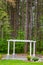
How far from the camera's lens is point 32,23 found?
17297mm

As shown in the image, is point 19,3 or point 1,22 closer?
point 1,22

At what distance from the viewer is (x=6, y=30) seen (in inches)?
642

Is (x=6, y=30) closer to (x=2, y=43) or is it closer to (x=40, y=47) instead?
(x=2, y=43)

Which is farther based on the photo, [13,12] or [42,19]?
[13,12]

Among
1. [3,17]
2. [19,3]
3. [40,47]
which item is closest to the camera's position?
[3,17]

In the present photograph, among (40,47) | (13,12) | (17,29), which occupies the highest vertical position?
(13,12)

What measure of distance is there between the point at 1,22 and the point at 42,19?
2917mm

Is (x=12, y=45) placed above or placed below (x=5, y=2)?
below

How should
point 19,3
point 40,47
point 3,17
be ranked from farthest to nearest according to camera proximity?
point 19,3 → point 40,47 → point 3,17

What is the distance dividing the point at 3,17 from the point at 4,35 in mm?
1669

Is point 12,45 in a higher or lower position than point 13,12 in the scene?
lower

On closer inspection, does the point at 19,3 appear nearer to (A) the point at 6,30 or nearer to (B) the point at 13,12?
(B) the point at 13,12

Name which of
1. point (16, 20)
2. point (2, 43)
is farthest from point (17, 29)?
point (2, 43)

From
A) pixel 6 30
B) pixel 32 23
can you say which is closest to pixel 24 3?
pixel 32 23
